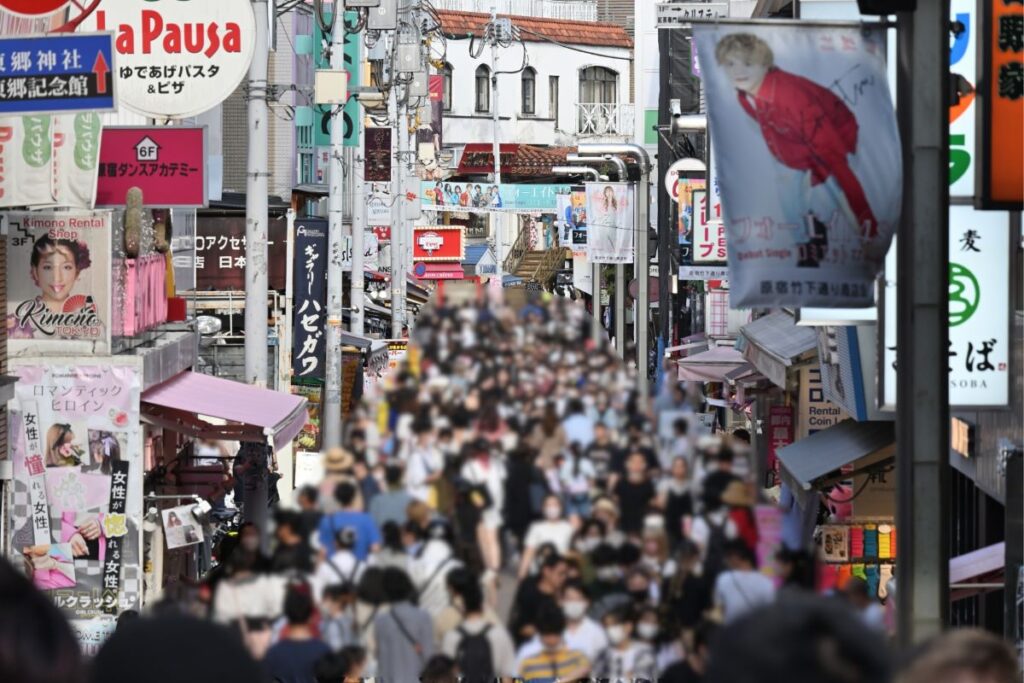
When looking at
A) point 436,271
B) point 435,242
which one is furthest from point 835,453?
point 436,271

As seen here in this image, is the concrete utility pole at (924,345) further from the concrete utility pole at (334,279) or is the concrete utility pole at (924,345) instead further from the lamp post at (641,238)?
the lamp post at (641,238)

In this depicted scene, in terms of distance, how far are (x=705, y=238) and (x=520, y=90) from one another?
6024 centimetres

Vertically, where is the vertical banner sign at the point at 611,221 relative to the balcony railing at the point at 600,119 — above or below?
below

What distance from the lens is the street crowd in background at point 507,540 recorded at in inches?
169

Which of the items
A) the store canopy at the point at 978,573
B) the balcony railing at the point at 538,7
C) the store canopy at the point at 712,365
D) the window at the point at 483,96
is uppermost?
the balcony railing at the point at 538,7

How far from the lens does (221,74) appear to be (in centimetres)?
1775

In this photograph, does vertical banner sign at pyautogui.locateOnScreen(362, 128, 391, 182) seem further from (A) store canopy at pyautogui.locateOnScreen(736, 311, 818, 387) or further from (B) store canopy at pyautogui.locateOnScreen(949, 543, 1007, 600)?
(B) store canopy at pyautogui.locateOnScreen(949, 543, 1007, 600)

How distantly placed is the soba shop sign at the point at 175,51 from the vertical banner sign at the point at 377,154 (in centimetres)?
2098

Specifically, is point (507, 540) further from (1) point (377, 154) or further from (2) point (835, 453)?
(1) point (377, 154)

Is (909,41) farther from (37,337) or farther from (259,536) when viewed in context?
(37,337)

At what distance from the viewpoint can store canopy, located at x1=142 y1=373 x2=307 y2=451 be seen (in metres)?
18.2

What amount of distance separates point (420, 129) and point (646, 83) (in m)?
21.5

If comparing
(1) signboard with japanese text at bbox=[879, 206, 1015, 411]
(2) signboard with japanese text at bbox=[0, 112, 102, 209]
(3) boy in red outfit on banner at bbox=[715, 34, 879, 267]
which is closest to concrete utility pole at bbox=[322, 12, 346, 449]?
(2) signboard with japanese text at bbox=[0, 112, 102, 209]

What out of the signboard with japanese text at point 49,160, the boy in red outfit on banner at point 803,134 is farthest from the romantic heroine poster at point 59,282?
the boy in red outfit on banner at point 803,134
